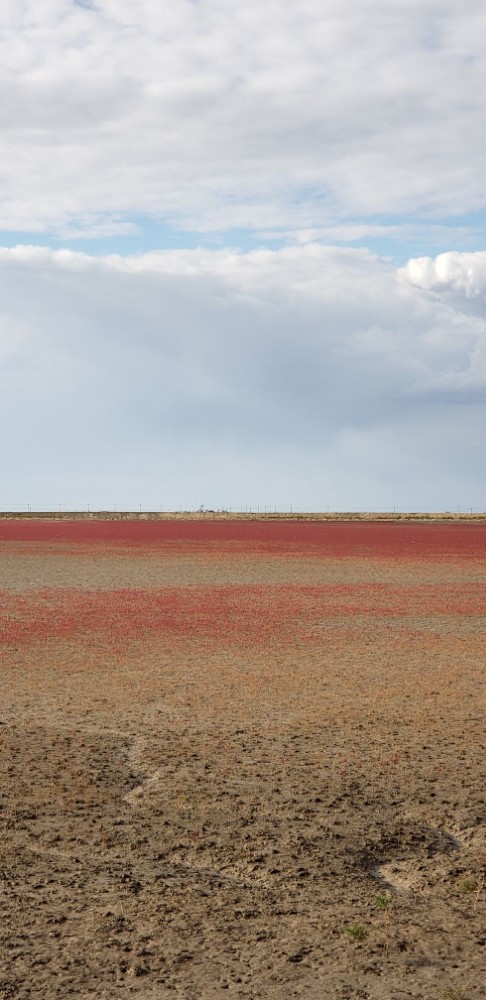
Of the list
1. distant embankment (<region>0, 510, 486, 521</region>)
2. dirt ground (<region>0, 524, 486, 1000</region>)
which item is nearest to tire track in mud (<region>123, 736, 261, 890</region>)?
dirt ground (<region>0, 524, 486, 1000</region>)

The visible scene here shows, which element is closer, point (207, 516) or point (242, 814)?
point (242, 814)

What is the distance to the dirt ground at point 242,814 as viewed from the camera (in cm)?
510

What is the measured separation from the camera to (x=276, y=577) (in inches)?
1096

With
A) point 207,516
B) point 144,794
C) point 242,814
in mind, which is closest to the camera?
point 242,814

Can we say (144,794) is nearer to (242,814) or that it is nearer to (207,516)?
(242,814)

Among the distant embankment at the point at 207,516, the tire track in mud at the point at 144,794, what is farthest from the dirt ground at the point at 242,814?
the distant embankment at the point at 207,516

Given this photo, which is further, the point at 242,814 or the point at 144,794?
the point at 144,794

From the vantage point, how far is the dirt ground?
16.7ft

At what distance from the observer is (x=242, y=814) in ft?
23.8

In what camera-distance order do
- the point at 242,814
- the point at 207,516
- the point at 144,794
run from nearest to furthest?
the point at 242,814
the point at 144,794
the point at 207,516

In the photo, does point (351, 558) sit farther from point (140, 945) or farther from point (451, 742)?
point (140, 945)

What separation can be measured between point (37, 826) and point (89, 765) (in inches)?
63.5

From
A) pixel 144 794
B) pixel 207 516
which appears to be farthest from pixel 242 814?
pixel 207 516

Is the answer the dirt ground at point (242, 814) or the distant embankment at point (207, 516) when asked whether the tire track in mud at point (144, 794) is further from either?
the distant embankment at point (207, 516)
